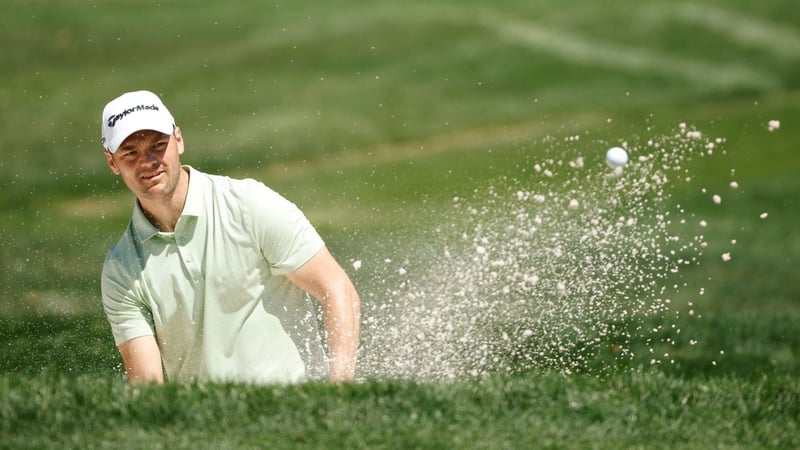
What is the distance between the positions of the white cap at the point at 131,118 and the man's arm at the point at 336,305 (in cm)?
88

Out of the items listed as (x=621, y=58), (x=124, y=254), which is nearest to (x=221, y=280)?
(x=124, y=254)

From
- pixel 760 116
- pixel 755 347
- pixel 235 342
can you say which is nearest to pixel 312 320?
pixel 235 342

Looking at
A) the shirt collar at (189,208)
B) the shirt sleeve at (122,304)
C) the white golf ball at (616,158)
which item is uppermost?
the white golf ball at (616,158)

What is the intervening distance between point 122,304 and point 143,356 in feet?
0.87

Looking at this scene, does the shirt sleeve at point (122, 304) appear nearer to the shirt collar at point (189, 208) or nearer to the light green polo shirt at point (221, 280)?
the light green polo shirt at point (221, 280)

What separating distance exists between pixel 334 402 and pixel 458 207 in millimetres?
10952

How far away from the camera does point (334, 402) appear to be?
198 inches

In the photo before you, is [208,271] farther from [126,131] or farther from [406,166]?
[406,166]

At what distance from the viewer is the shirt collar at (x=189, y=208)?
5.38 meters

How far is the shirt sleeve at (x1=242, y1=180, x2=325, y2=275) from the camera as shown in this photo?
5.36 metres

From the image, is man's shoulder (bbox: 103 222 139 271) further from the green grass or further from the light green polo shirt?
the green grass

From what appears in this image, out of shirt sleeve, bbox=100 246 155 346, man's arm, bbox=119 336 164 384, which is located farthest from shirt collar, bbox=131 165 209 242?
man's arm, bbox=119 336 164 384

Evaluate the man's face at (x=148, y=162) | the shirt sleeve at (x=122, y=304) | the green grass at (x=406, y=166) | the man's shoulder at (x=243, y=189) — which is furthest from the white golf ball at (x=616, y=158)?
the shirt sleeve at (x=122, y=304)

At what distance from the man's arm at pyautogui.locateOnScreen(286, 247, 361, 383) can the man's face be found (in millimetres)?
702
